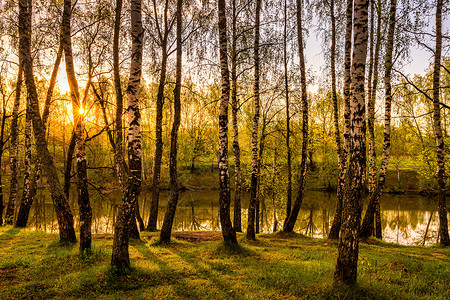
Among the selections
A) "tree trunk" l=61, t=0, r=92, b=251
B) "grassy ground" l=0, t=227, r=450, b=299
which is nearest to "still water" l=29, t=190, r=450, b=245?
"tree trunk" l=61, t=0, r=92, b=251

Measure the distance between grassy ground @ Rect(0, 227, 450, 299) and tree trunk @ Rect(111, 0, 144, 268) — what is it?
55cm

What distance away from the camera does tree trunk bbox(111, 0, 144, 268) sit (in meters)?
6.59

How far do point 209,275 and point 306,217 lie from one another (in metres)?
18.9

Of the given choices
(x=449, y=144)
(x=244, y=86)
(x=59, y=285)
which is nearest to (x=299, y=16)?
(x=244, y=86)

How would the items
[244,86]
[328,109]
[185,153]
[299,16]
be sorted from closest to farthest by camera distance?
[299,16] < [244,86] < [328,109] < [185,153]

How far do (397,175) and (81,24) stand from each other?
47.1 metres

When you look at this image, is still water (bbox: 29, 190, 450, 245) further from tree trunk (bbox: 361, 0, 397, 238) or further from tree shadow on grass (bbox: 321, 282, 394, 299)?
tree shadow on grass (bbox: 321, 282, 394, 299)

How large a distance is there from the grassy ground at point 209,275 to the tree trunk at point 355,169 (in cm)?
53

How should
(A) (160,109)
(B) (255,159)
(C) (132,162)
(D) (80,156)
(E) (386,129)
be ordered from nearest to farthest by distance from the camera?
(C) (132,162) → (D) (80,156) → (E) (386,129) → (B) (255,159) → (A) (160,109)

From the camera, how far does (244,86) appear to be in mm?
15547

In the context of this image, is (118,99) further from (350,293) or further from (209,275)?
(350,293)

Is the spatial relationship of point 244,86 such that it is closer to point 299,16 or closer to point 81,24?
point 299,16

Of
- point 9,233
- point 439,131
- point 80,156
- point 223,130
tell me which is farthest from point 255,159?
point 9,233

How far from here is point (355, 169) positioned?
562 cm
